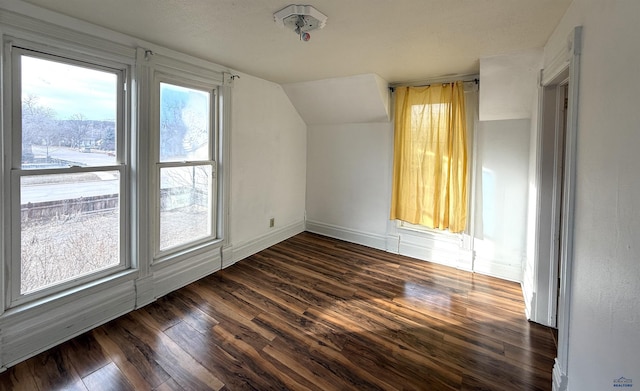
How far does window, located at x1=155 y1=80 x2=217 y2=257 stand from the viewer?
107 inches

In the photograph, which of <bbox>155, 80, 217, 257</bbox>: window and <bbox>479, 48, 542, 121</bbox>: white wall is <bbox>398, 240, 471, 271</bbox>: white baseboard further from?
<bbox>155, 80, 217, 257</bbox>: window

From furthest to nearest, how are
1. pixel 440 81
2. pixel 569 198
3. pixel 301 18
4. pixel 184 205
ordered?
pixel 440 81 → pixel 184 205 → pixel 301 18 → pixel 569 198

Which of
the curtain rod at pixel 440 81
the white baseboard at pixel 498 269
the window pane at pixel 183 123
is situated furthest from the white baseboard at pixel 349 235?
the window pane at pixel 183 123

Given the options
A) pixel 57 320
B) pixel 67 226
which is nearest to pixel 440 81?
pixel 67 226

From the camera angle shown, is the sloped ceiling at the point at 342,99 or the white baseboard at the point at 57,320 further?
the sloped ceiling at the point at 342,99

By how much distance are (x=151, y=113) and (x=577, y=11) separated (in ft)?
9.99

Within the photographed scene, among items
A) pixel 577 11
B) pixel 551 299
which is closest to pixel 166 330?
pixel 551 299

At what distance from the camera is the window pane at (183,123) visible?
272 centimetres

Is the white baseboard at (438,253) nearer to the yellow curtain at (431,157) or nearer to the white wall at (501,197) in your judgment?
the white wall at (501,197)

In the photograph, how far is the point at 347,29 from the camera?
208 cm

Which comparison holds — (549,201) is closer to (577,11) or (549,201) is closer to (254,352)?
(577,11)

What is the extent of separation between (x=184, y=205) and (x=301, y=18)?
212 centimetres

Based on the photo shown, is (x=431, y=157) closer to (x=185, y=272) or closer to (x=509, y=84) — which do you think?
(x=509, y=84)

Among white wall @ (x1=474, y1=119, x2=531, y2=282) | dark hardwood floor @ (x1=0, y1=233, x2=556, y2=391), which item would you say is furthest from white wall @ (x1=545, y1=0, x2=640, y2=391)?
white wall @ (x1=474, y1=119, x2=531, y2=282)
